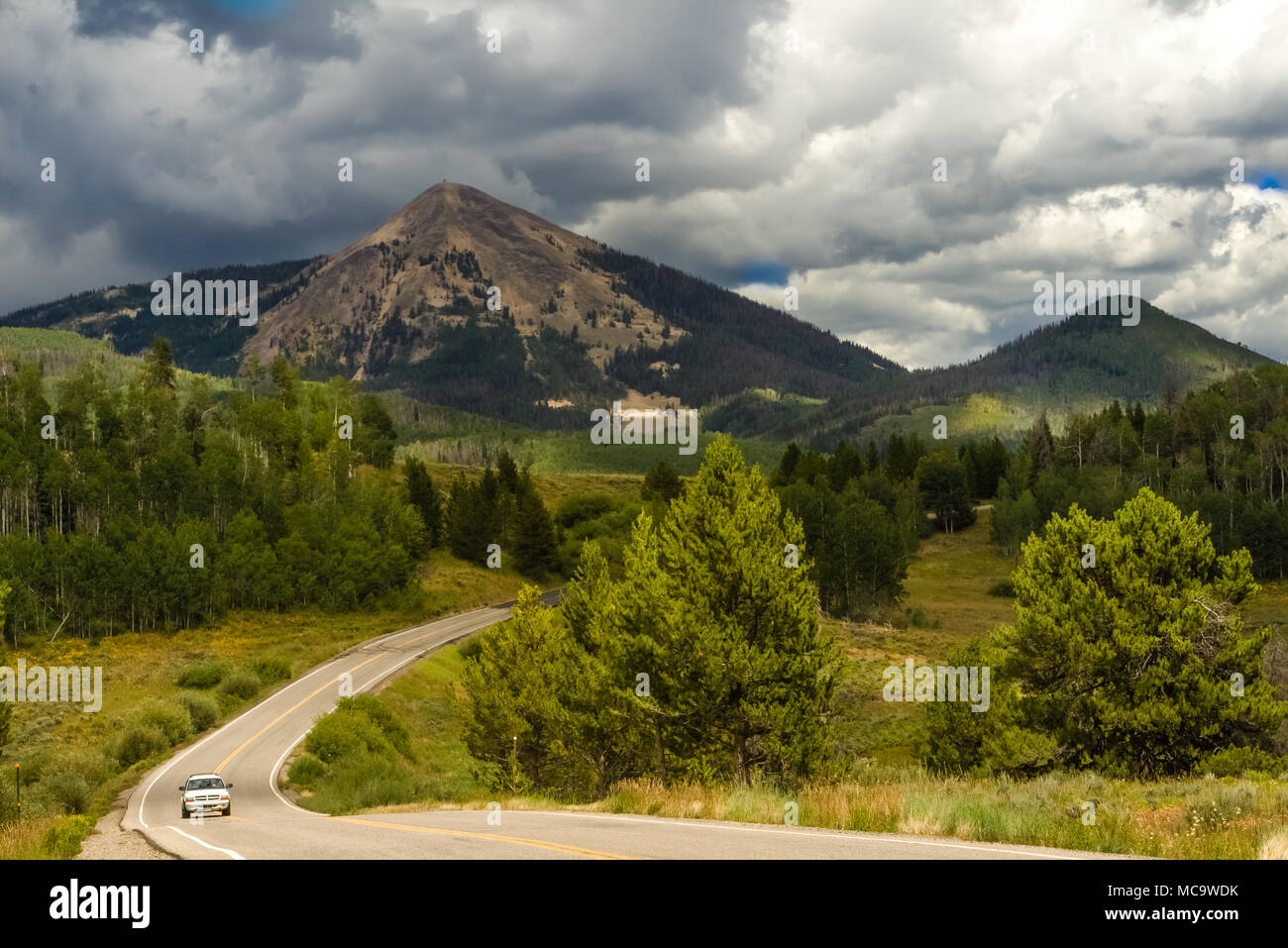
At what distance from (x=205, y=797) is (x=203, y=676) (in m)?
43.1

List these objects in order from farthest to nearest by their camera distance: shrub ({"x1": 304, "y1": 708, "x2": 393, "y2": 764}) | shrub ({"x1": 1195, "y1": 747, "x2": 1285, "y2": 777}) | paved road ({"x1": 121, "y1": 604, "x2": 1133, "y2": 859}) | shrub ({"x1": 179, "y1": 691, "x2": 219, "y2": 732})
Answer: shrub ({"x1": 179, "y1": 691, "x2": 219, "y2": 732}), shrub ({"x1": 304, "y1": 708, "x2": 393, "y2": 764}), shrub ({"x1": 1195, "y1": 747, "x2": 1285, "y2": 777}), paved road ({"x1": 121, "y1": 604, "x2": 1133, "y2": 859})

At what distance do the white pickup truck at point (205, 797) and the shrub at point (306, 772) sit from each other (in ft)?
39.7

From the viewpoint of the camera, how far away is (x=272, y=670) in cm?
7525

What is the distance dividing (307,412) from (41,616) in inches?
2386

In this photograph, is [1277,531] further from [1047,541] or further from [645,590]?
[645,590]

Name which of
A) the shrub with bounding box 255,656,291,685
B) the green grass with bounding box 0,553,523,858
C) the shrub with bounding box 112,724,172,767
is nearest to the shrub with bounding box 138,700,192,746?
the green grass with bounding box 0,553,523,858

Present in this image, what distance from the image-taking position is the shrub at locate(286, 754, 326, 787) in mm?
45938

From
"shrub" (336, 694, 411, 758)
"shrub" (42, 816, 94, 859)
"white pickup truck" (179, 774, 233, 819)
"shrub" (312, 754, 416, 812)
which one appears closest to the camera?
"shrub" (42, 816, 94, 859)

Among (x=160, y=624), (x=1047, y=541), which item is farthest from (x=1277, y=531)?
(x=160, y=624)

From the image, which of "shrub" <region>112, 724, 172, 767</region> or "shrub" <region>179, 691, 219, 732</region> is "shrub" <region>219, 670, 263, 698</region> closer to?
"shrub" <region>179, 691, 219, 732</region>

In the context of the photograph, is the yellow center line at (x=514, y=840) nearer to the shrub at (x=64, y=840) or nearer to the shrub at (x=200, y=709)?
the shrub at (x=64, y=840)

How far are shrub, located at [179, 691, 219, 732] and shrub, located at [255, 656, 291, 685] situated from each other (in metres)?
10.9
